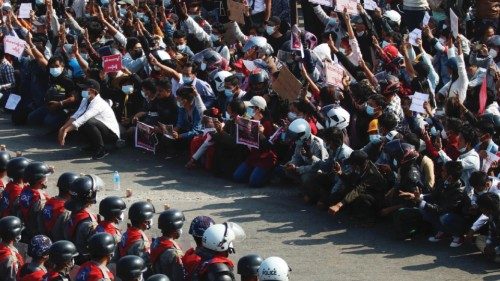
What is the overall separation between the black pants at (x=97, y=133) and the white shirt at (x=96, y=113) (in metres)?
0.06

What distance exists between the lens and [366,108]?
15914mm

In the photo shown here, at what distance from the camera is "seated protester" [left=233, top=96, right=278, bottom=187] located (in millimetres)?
16484

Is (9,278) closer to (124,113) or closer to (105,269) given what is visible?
(105,269)

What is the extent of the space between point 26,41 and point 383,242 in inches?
301

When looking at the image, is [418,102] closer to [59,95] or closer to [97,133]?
[97,133]

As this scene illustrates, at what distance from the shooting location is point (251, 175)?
16641 mm

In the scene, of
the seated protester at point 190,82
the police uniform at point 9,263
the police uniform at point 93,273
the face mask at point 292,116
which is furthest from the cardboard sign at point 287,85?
the police uniform at point 93,273

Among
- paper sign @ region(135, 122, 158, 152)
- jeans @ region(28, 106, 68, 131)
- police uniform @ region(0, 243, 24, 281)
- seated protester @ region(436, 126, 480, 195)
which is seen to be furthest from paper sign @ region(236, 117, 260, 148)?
police uniform @ region(0, 243, 24, 281)

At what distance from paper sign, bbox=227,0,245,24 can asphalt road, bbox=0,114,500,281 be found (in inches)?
114

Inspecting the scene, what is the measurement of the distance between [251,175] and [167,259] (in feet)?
17.1

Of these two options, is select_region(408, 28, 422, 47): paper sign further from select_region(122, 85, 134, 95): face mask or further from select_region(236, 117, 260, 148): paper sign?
select_region(122, 85, 134, 95): face mask

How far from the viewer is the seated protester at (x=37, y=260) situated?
11.3 m

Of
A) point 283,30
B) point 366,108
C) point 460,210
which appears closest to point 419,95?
point 366,108

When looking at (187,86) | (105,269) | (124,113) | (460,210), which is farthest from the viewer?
(124,113)
